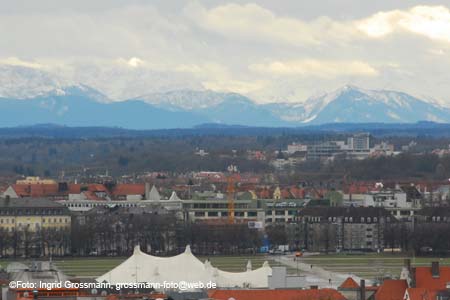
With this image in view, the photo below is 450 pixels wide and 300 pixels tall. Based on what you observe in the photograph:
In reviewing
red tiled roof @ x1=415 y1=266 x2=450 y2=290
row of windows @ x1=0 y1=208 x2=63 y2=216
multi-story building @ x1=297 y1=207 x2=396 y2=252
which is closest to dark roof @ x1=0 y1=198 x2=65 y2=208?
row of windows @ x1=0 y1=208 x2=63 y2=216

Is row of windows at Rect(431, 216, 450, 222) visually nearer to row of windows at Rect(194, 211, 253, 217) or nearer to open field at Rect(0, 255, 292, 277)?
row of windows at Rect(194, 211, 253, 217)

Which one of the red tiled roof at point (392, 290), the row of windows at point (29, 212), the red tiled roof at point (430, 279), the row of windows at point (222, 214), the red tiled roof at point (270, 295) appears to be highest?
the red tiled roof at point (430, 279)

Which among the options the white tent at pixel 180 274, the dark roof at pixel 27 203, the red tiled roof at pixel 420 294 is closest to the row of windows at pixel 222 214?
the dark roof at pixel 27 203

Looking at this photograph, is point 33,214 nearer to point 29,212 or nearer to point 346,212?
point 29,212

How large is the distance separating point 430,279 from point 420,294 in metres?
4.59

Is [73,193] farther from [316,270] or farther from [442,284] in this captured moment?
[442,284]

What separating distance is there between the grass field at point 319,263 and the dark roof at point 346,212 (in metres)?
17.2

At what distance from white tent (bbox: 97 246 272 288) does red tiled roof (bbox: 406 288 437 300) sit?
28.6 feet

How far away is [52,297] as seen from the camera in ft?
166

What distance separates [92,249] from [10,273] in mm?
45520

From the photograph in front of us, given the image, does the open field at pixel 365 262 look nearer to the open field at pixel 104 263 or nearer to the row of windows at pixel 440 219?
the open field at pixel 104 263

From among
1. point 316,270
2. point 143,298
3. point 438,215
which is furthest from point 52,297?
point 438,215

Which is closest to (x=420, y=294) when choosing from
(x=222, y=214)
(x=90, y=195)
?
(x=222, y=214)

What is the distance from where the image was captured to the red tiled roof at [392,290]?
6078 centimetres
